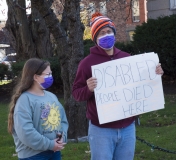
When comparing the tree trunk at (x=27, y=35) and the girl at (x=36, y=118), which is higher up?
the tree trunk at (x=27, y=35)

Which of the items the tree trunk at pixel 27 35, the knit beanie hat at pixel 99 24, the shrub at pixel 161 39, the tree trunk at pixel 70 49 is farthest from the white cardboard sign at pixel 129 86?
the tree trunk at pixel 27 35

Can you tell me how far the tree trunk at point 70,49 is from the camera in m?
6.92

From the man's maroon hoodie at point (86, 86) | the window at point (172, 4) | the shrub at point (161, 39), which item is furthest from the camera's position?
the window at point (172, 4)

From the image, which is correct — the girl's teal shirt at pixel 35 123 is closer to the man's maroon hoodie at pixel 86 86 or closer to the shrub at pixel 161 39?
the man's maroon hoodie at pixel 86 86

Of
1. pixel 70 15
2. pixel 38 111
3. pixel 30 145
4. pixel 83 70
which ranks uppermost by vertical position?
pixel 70 15

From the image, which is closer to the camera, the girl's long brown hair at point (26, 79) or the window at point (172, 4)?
the girl's long brown hair at point (26, 79)

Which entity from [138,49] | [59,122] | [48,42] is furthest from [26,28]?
[59,122]

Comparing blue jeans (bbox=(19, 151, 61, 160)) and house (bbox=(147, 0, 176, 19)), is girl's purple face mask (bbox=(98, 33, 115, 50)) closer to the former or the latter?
blue jeans (bbox=(19, 151, 61, 160))

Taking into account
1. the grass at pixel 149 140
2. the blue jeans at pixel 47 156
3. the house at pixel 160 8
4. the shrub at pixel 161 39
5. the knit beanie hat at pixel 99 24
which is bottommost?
the grass at pixel 149 140

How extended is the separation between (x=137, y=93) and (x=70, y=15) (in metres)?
3.34

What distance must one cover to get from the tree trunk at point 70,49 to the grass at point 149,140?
1.50 feet

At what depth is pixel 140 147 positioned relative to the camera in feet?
21.8

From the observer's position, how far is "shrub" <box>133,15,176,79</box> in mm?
13039

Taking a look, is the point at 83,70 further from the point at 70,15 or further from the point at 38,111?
the point at 70,15
